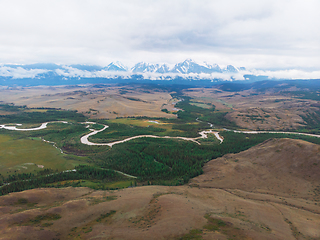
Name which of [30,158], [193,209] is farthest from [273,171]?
[30,158]

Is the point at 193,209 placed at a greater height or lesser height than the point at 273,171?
greater

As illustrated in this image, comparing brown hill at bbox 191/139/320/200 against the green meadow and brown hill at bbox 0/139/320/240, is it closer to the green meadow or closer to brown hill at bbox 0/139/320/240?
brown hill at bbox 0/139/320/240

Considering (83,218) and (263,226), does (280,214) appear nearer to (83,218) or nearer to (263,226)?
(263,226)

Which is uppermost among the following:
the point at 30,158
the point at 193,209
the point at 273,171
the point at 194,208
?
the point at 193,209

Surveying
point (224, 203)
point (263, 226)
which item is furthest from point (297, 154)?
point (263, 226)

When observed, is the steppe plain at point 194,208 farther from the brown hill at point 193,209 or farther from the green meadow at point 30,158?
the green meadow at point 30,158

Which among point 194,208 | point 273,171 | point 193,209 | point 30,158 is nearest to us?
point 193,209

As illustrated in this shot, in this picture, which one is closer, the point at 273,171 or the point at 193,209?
the point at 193,209

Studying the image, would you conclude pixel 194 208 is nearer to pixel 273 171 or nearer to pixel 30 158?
pixel 273 171

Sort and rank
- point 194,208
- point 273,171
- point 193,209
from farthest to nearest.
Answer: point 273,171 < point 194,208 < point 193,209
